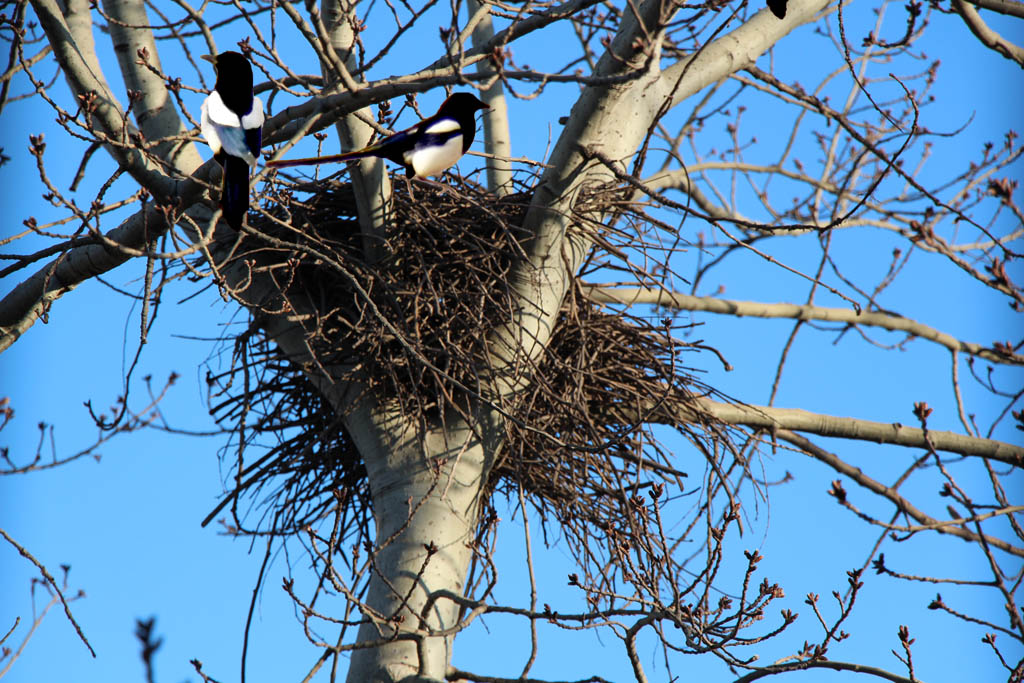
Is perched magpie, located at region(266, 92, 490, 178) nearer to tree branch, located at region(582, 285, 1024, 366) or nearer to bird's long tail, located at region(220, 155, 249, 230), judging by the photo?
bird's long tail, located at region(220, 155, 249, 230)

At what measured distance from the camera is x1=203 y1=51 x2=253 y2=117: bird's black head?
2076 mm

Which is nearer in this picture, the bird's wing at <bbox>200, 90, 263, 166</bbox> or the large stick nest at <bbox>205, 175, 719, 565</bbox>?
the bird's wing at <bbox>200, 90, 263, 166</bbox>

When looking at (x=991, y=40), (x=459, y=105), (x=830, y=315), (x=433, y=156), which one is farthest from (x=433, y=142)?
(x=830, y=315)

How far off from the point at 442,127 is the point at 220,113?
557 millimetres

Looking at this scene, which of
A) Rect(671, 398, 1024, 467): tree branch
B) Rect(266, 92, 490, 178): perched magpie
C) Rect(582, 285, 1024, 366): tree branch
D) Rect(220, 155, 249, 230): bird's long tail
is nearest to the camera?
Rect(220, 155, 249, 230): bird's long tail

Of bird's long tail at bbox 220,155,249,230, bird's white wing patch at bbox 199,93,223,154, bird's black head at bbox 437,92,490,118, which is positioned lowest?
bird's long tail at bbox 220,155,249,230

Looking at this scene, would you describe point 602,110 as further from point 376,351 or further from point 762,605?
point 762,605

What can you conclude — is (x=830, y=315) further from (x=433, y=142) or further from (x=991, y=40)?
(x=433, y=142)

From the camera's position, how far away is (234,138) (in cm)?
203

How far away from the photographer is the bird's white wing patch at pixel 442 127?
2354 millimetres

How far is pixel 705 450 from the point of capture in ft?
10.5

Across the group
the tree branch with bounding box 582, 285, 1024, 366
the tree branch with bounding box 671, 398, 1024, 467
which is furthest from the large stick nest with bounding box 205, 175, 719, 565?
the tree branch with bounding box 582, 285, 1024, 366

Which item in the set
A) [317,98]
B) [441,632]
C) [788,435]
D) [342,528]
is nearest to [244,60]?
[317,98]

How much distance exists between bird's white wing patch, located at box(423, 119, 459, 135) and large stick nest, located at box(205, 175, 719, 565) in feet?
1.62
